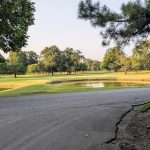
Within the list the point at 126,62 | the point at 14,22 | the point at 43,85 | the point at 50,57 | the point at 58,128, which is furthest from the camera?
the point at 50,57

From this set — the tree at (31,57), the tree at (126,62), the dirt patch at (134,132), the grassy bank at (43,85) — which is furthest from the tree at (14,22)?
the tree at (31,57)

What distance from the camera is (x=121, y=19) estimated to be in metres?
12.9

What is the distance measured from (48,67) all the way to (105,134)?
104m

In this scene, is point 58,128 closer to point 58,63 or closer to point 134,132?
point 134,132

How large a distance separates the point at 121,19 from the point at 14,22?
14673mm

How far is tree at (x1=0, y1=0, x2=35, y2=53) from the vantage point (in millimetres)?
25391

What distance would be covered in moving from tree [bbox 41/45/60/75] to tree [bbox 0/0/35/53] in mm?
84504

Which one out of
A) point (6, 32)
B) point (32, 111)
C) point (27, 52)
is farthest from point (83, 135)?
point (27, 52)

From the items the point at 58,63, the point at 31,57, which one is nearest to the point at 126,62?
the point at 58,63

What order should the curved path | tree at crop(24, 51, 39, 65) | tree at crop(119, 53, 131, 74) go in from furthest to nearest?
1. tree at crop(24, 51, 39, 65)
2. tree at crop(119, 53, 131, 74)
3. the curved path

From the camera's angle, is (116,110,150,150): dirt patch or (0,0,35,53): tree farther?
(0,0,35,53): tree

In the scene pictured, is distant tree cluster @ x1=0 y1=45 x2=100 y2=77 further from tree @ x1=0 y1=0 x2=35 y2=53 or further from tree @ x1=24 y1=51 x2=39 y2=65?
tree @ x1=0 y1=0 x2=35 y2=53

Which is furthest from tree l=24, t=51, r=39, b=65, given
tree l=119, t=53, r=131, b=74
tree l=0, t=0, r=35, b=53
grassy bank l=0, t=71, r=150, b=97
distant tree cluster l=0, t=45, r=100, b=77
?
tree l=0, t=0, r=35, b=53

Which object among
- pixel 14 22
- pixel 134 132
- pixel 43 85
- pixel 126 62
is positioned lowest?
pixel 43 85
